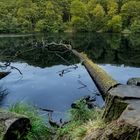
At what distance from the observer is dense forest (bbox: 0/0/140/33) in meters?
93.3

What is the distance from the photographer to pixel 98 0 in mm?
103875

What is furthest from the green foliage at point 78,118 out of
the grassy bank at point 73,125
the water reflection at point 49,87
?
the water reflection at point 49,87

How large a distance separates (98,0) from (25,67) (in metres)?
72.8

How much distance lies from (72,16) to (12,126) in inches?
3579

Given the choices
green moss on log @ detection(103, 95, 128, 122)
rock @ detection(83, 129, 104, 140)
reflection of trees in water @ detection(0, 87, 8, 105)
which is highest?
green moss on log @ detection(103, 95, 128, 122)

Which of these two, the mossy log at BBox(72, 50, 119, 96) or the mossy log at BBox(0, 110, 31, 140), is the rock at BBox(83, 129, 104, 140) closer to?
the mossy log at BBox(0, 110, 31, 140)

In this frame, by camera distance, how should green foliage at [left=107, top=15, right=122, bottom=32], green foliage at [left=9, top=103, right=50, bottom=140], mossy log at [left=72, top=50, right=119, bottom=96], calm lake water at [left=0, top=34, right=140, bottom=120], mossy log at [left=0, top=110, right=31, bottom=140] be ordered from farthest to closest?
green foliage at [left=107, top=15, right=122, bottom=32]
calm lake water at [left=0, top=34, right=140, bottom=120]
mossy log at [left=72, top=50, right=119, bottom=96]
green foliage at [left=9, top=103, right=50, bottom=140]
mossy log at [left=0, top=110, right=31, bottom=140]

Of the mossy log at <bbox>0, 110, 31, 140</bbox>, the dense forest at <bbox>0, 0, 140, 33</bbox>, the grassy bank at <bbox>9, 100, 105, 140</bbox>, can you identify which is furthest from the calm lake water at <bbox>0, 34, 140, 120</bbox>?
the dense forest at <bbox>0, 0, 140, 33</bbox>

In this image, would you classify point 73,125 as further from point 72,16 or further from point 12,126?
point 72,16

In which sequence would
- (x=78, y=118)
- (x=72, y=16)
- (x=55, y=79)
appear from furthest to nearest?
(x=72, y=16) → (x=55, y=79) → (x=78, y=118)

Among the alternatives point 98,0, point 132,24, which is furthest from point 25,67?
point 98,0

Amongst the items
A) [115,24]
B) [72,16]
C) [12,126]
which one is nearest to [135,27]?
[115,24]

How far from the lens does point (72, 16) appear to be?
101 meters

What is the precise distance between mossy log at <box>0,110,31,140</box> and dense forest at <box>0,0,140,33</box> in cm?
7914
